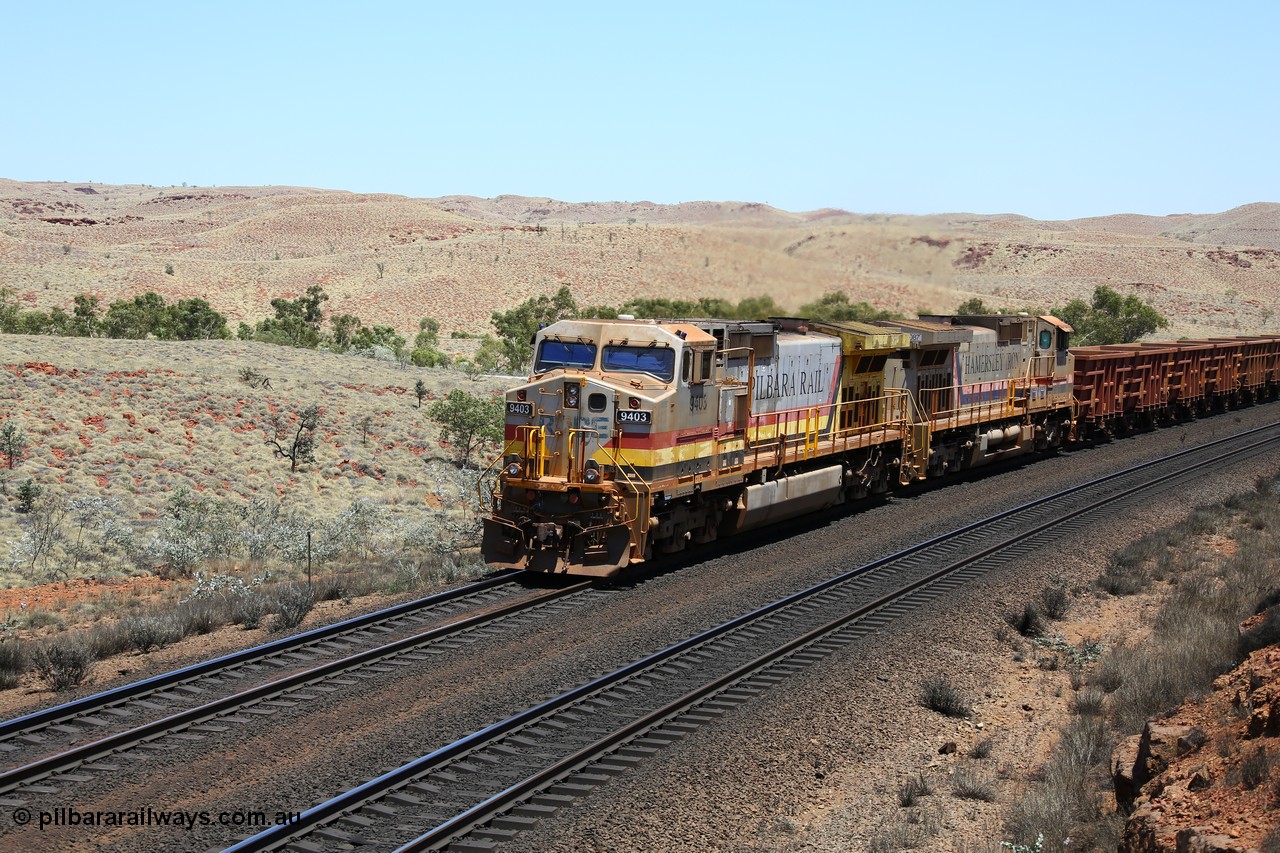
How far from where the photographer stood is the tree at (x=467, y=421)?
3269cm

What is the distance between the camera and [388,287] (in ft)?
286

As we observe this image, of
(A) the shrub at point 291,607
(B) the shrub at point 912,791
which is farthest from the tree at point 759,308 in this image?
(B) the shrub at point 912,791

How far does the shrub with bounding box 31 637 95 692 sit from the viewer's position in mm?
11984

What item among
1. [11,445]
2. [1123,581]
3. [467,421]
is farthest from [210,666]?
[467,421]

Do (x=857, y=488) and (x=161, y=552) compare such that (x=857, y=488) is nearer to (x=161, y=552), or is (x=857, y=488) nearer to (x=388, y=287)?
(x=161, y=552)

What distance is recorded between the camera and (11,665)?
12.5m

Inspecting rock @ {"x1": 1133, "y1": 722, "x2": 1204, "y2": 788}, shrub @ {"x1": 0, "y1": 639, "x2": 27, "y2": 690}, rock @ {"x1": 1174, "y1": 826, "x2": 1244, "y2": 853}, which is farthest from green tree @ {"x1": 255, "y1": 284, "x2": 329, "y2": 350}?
rock @ {"x1": 1174, "y1": 826, "x2": 1244, "y2": 853}

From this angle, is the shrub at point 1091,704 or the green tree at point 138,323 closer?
the shrub at point 1091,704

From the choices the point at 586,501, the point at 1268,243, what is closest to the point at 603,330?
the point at 586,501

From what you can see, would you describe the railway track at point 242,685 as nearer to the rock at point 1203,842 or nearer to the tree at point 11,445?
the rock at point 1203,842

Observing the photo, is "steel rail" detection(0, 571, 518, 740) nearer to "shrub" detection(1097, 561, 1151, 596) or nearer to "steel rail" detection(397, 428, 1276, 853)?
"steel rail" detection(397, 428, 1276, 853)

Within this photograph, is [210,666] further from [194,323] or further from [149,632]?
[194,323]

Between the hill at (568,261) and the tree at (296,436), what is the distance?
1111 cm

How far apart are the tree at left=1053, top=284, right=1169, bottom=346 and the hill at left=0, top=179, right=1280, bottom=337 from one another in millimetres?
6981
